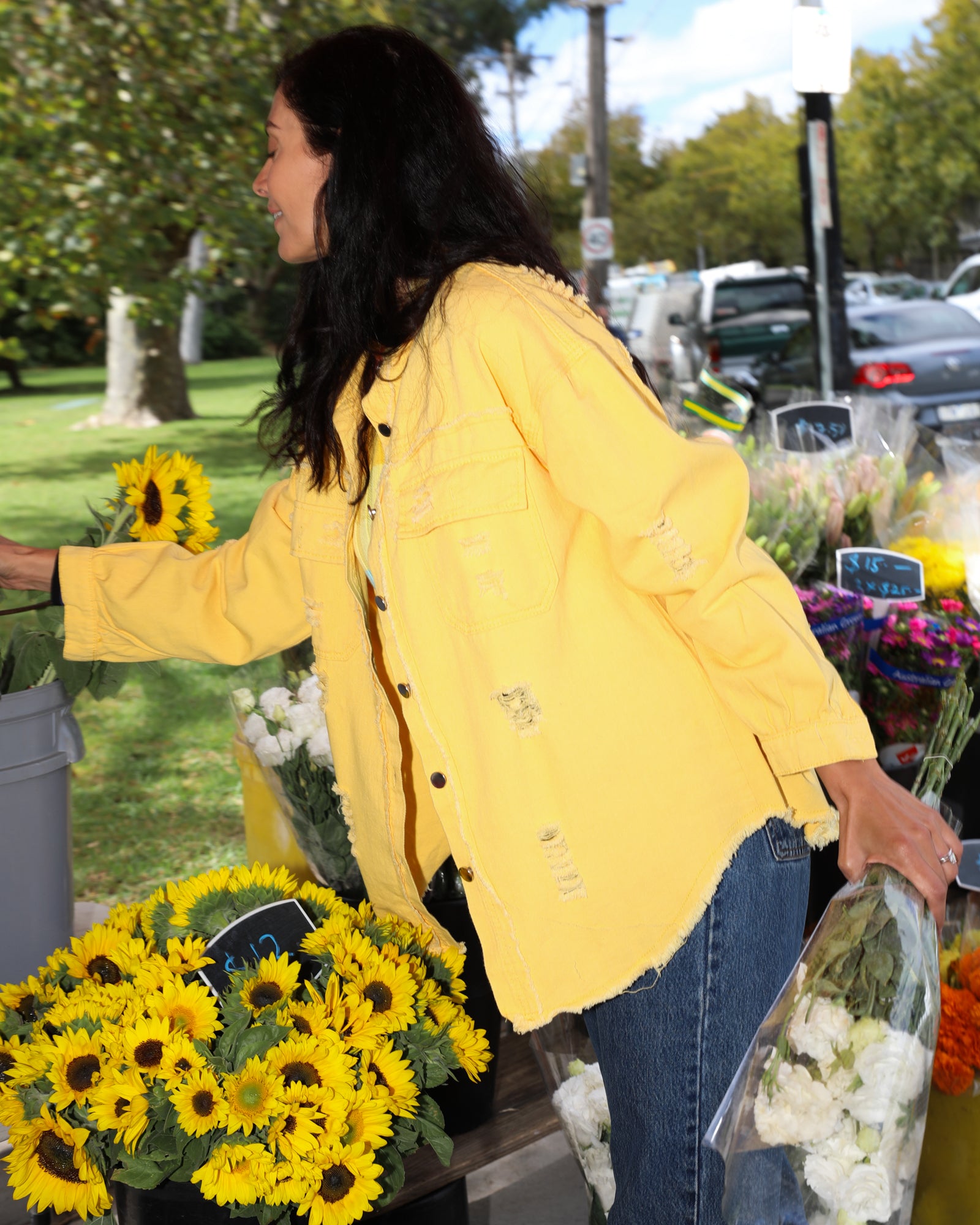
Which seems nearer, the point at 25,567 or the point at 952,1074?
the point at 952,1074

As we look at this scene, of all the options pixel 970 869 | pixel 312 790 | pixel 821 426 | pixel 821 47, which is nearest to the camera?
pixel 970 869

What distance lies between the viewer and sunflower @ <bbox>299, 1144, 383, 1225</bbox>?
1.45 meters

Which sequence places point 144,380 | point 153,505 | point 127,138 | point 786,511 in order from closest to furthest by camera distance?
1. point 153,505
2. point 786,511
3. point 127,138
4. point 144,380

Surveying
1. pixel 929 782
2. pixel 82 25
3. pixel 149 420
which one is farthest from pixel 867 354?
pixel 929 782

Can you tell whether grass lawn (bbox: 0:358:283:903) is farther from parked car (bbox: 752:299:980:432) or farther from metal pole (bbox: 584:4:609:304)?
metal pole (bbox: 584:4:609:304)

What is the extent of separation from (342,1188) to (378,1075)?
143 millimetres

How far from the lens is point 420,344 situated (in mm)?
1394

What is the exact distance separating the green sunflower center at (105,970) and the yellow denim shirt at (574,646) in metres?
0.66

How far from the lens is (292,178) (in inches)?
56.8

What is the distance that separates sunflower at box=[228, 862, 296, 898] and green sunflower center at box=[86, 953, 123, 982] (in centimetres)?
20

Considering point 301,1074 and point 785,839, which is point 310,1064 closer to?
point 301,1074

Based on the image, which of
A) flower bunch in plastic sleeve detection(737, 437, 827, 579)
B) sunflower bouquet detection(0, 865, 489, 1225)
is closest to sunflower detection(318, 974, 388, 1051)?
sunflower bouquet detection(0, 865, 489, 1225)

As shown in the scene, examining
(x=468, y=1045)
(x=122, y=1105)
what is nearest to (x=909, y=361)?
(x=468, y=1045)

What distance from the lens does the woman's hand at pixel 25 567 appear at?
5.95 ft
